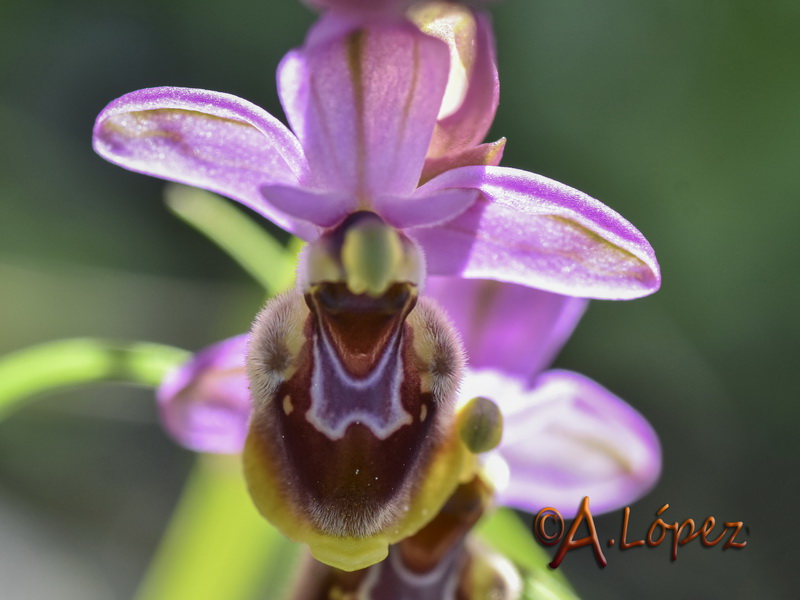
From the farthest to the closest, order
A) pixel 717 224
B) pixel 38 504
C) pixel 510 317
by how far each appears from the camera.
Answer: pixel 717 224 → pixel 38 504 → pixel 510 317

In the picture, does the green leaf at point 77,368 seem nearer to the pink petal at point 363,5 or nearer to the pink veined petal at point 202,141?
the pink veined petal at point 202,141

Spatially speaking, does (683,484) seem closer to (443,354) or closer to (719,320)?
(719,320)

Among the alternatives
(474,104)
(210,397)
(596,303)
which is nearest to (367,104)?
(474,104)

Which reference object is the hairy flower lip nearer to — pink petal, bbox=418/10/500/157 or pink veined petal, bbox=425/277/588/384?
pink petal, bbox=418/10/500/157

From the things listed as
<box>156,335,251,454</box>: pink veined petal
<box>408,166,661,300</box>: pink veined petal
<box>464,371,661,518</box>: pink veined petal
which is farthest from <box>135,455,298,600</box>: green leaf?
<box>408,166,661,300</box>: pink veined petal

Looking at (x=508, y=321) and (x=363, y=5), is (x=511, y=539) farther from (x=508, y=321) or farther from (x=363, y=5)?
(x=363, y=5)

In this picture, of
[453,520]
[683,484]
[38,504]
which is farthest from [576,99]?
[453,520]

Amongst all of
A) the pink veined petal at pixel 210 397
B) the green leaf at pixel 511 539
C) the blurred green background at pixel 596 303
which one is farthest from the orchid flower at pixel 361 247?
the blurred green background at pixel 596 303
